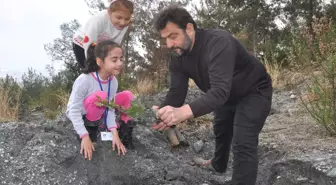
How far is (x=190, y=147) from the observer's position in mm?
4363

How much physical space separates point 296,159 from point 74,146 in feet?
5.59

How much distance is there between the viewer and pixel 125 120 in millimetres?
2980

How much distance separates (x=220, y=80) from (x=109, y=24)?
1.44 metres

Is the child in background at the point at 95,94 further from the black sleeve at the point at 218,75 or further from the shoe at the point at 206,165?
the shoe at the point at 206,165

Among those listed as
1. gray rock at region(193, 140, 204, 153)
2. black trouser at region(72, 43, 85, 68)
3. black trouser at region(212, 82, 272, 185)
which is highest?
black trouser at region(72, 43, 85, 68)

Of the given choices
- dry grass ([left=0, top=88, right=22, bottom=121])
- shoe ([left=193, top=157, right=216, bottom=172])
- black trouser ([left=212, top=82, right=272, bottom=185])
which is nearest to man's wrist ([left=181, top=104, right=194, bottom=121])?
black trouser ([left=212, top=82, right=272, bottom=185])

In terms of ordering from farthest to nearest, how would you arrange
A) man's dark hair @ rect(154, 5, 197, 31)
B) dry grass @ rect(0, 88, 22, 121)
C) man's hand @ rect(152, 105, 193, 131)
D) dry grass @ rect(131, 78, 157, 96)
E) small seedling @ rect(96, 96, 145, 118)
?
dry grass @ rect(131, 78, 157, 96), dry grass @ rect(0, 88, 22, 121), small seedling @ rect(96, 96, 145, 118), man's dark hair @ rect(154, 5, 197, 31), man's hand @ rect(152, 105, 193, 131)

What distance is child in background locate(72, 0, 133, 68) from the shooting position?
3.25 meters

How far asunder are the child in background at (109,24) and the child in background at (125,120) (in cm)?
62

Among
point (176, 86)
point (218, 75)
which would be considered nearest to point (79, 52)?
point (176, 86)

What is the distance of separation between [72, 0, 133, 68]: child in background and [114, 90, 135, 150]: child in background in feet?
2.04

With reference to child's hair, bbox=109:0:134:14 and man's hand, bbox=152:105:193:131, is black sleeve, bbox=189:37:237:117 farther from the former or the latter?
child's hair, bbox=109:0:134:14

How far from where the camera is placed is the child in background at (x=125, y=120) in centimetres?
293

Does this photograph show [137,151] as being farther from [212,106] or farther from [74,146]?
[212,106]
